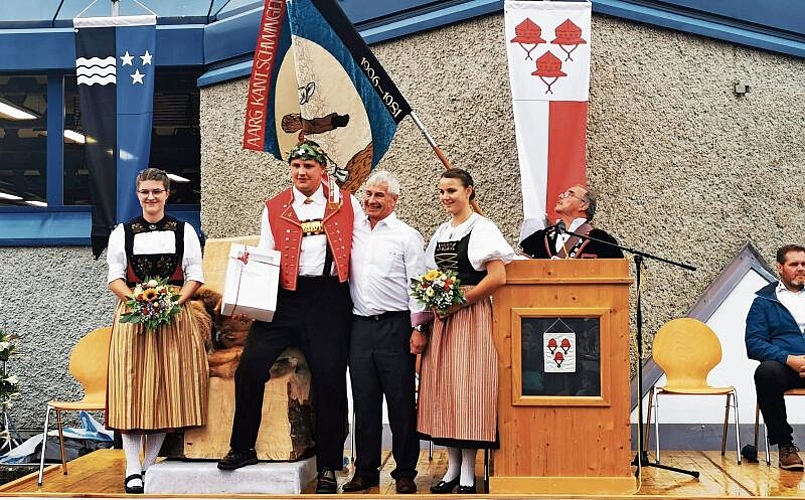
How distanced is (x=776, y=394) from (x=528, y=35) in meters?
2.84

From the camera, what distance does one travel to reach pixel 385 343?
5281 mm

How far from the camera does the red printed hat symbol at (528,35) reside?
21.9 ft

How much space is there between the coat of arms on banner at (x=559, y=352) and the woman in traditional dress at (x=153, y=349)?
1.92 metres

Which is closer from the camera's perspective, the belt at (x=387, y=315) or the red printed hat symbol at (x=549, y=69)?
the belt at (x=387, y=315)

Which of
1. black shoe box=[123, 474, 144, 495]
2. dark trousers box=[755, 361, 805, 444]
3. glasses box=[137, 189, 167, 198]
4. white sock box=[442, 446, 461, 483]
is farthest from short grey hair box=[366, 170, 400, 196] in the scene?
dark trousers box=[755, 361, 805, 444]

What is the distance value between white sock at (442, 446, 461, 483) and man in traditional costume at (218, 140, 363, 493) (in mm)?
590

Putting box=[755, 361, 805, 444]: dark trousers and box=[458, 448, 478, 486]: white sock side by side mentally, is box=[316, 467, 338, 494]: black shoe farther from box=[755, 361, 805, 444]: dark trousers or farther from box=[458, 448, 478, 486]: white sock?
box=[755, 361, 805, 444]: dark trousers

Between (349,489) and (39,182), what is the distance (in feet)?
17.1

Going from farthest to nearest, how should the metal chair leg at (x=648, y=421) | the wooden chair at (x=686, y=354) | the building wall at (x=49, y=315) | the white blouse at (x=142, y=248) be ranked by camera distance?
1. the building wall at (x=49, y=315)
2. the wooden chair at (x=686, y=354)
3. the metal chair leg at (x=648, y=421)
4. the white blouse at (x=142, y=248)

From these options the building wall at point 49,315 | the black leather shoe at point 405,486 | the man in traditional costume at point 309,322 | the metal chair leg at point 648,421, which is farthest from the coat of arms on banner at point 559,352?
the building wall at point 49,315

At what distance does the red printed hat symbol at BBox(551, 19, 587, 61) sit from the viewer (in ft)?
21.9

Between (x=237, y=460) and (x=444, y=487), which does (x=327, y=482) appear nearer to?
(x=237, y=460)

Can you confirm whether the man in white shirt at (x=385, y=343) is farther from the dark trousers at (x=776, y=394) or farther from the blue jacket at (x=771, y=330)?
the blue jacket at (x=771, y=330)

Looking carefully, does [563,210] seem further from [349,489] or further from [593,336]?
[349,489]
